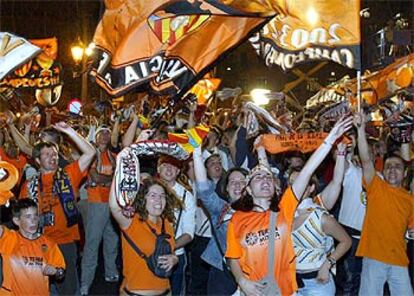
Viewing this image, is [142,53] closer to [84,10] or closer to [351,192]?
[351,192]

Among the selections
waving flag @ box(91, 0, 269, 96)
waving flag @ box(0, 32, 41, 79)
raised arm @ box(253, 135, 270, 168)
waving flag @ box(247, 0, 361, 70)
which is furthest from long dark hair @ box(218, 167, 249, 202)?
waving flag @ box(0, 32, 41, 79)

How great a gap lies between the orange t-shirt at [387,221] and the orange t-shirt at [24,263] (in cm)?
316

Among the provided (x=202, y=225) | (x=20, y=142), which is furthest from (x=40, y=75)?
(x=202, y=225)

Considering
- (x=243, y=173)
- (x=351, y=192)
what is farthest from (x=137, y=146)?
(x=351, y=192)

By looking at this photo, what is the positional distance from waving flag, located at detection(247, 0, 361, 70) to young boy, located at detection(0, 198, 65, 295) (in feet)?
8.91

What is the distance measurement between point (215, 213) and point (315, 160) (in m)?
1.60

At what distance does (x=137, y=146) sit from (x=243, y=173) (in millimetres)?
1123

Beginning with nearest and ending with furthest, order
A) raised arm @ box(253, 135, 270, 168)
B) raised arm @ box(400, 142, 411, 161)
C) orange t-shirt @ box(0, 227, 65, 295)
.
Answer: orange t-shirt @ box(0, 227, 65, 295), raised arm @ box(253, 135, 270, 168), raised arm @ box(400, 142, 411, 161)

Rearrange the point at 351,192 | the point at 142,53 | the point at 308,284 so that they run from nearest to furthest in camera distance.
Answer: the point at 308,284 → the point at 142,53 → the point at 351,192

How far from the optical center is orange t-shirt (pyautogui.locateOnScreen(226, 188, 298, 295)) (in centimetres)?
518

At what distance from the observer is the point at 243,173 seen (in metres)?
6.75

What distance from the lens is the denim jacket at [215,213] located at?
6.71m

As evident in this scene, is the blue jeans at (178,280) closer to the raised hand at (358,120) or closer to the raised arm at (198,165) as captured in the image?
the raised arm at (198,165)

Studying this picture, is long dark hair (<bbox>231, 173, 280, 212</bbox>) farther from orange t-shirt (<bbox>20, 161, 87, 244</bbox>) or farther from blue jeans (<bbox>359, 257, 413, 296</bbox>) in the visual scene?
orange t-shirt (<bbox>20, 161, 87, 244</bbox>)
